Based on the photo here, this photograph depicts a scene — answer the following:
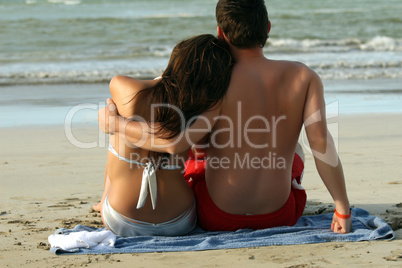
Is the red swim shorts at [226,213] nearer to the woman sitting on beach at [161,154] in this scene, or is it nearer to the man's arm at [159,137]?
the woman sitting on beach at [161,154]

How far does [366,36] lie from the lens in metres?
15.6

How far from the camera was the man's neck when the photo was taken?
286cm

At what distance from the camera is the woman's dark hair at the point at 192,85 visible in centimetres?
281

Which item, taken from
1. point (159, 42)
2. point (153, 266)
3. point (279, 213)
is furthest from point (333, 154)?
point (159, 42)

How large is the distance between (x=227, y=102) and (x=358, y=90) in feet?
20.5

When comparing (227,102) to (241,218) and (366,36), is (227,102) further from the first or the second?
(366,36)

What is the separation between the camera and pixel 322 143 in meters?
2.93

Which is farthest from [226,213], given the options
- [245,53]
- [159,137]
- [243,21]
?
[243,21]

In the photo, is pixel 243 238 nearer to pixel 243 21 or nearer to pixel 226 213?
pixel 226 213

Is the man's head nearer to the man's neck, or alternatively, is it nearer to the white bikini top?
the man's neck

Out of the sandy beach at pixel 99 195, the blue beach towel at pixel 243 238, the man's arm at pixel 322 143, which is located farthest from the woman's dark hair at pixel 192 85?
the sandy beach at pixel 99 195

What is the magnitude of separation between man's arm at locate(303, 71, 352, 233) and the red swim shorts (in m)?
0.28

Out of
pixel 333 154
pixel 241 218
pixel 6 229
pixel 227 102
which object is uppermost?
pixel 227 102

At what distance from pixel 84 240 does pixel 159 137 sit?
647mm
